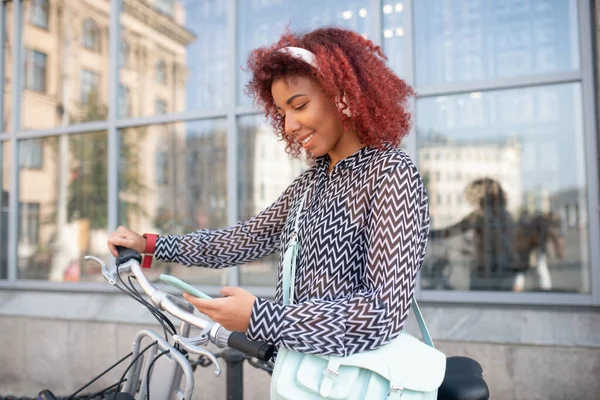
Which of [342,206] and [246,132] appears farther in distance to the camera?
[246,132]

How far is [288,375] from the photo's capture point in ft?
4.15

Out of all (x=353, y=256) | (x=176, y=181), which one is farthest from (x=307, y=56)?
(x=176, y=181)

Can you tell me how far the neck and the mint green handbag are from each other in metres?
0.53

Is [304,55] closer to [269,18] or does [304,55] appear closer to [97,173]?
[269,18]

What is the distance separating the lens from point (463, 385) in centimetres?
150

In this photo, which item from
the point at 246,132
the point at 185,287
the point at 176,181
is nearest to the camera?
the point at 185,287

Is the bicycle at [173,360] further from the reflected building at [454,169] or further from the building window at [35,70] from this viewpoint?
the building window at [35,70]

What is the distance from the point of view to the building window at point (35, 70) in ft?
16.6

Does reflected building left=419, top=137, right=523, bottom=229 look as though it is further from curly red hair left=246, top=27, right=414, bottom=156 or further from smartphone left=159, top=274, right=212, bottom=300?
smartphone left=159, top=274, right=212, bottom=300

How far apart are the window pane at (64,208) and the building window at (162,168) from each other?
1.68 ft

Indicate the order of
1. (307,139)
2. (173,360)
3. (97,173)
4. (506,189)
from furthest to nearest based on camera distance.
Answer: (97,173), (506,189), (173,360), (307,139)

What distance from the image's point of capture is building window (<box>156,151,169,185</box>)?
15.1ft

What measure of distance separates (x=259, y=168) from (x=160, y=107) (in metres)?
1.10

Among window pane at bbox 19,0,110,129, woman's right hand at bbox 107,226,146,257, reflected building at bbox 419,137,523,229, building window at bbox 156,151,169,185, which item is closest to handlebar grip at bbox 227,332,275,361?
woman's right hand at bbox 107,226,146,257
